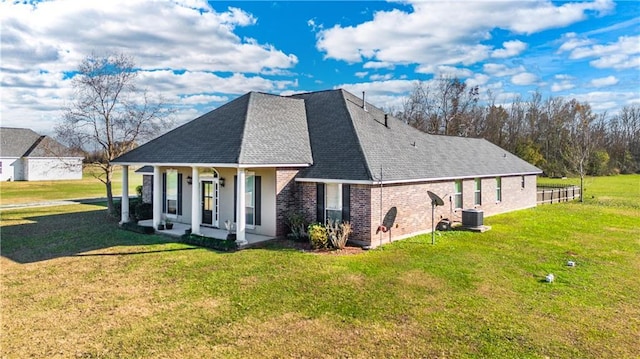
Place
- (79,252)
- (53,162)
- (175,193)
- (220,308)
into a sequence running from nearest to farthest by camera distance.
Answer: (220,308)
(79,252)
(175,193)
(53,162)

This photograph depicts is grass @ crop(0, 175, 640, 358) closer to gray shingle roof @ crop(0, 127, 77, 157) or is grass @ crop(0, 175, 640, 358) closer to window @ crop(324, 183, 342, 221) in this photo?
window @ crop(324, 183, 342, 221)

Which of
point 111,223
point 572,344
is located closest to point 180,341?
point 572,344

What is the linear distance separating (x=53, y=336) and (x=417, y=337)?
6756 millimetres

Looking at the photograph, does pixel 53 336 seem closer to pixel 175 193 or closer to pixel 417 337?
pixel 417 337

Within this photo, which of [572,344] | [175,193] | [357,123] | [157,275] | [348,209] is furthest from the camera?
[175,193]

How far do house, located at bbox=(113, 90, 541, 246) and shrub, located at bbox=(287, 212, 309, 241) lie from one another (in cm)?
33

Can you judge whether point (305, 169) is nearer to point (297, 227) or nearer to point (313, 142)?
point (313, 142)

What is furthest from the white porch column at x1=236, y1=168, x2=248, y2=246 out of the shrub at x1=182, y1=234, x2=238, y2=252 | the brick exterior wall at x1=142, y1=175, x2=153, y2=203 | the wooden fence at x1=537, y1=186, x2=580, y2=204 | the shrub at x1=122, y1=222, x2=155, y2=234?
the wooden fence at x1=537, y1=186, x2=580, y2=204

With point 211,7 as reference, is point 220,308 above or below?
below

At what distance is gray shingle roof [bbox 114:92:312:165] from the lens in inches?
576

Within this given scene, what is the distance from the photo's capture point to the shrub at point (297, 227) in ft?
48.6

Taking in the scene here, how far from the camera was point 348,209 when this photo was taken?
14.4 metres

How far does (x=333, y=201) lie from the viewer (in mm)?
14852

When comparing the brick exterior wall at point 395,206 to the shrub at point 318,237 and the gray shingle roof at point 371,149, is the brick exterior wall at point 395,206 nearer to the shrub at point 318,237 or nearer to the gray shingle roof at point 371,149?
the gray shingle roof at point 371,149
